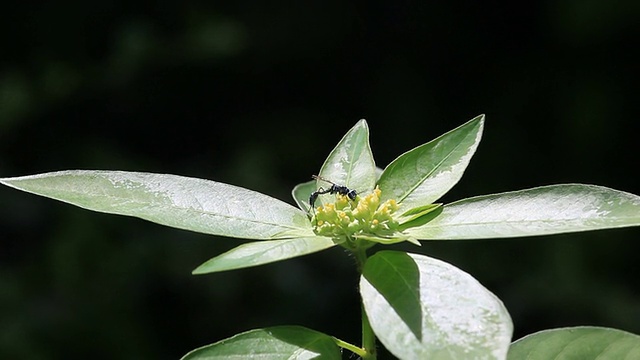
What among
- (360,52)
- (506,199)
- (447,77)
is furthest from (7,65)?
(506,199)

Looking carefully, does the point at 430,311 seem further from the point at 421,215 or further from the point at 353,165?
the point at 353,165

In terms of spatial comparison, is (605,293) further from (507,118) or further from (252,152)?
(252,152)

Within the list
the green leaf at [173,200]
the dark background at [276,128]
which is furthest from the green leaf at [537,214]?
the dark background at [276,128]

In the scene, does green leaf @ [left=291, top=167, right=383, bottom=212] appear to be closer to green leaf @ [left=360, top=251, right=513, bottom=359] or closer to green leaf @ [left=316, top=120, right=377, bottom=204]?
green leaf @ [left=316, top=120, right=377, bottom=204]

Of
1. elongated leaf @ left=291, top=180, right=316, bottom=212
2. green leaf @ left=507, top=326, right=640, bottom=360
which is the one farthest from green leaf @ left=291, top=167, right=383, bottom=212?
green leaf @ left=507, top=326, right=640, bottom=360

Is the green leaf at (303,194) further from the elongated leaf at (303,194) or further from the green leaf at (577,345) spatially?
the green leaf at (577,345)

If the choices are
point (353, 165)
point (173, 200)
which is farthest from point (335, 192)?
point (173, 200)
